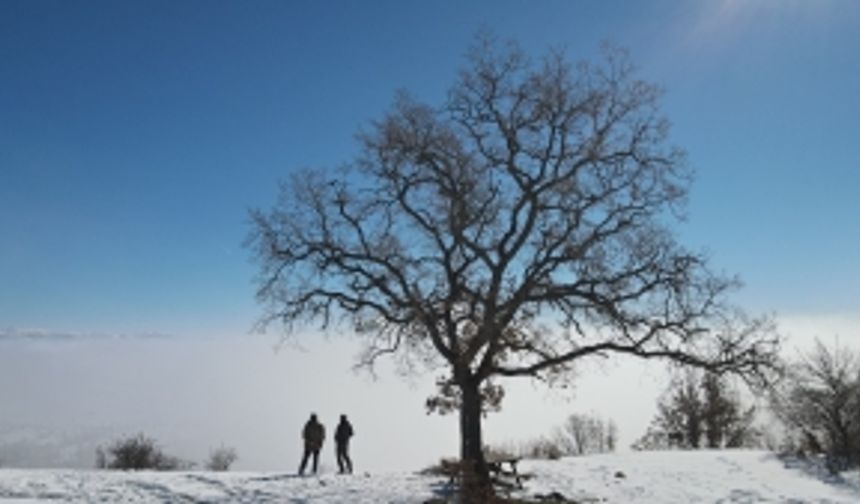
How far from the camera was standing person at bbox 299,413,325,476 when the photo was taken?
2420cm

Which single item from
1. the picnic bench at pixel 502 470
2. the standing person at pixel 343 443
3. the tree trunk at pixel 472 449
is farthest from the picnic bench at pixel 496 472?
the standing person at pixel 343 443

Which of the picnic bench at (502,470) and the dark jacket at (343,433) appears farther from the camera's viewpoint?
the dark jacket at (343,433)

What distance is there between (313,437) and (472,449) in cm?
670

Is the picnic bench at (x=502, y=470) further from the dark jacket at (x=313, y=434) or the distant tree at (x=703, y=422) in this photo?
the distant tree at (x=703, y=422)

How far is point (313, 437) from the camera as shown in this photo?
24453 mm

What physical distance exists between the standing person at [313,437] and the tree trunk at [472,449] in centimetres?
600

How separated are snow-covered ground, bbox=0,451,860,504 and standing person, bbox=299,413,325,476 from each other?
161 centimetres

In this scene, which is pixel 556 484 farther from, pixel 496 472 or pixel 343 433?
pixel 343 433

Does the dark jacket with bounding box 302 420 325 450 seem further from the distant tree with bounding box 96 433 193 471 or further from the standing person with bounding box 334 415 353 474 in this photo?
the distant tree with bounding box 96 433 193 471

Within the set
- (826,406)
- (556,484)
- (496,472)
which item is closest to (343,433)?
(496,472)

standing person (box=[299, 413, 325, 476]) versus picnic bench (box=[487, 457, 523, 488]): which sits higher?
standing person (box=[299, 413, 325, 476])

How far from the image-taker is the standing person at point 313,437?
24.2 m

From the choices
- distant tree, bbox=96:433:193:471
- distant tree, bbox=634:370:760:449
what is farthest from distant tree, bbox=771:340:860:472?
distant tree, bbox=96:433:193:471

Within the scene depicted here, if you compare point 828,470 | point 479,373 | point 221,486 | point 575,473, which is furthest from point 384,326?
point 828,470
